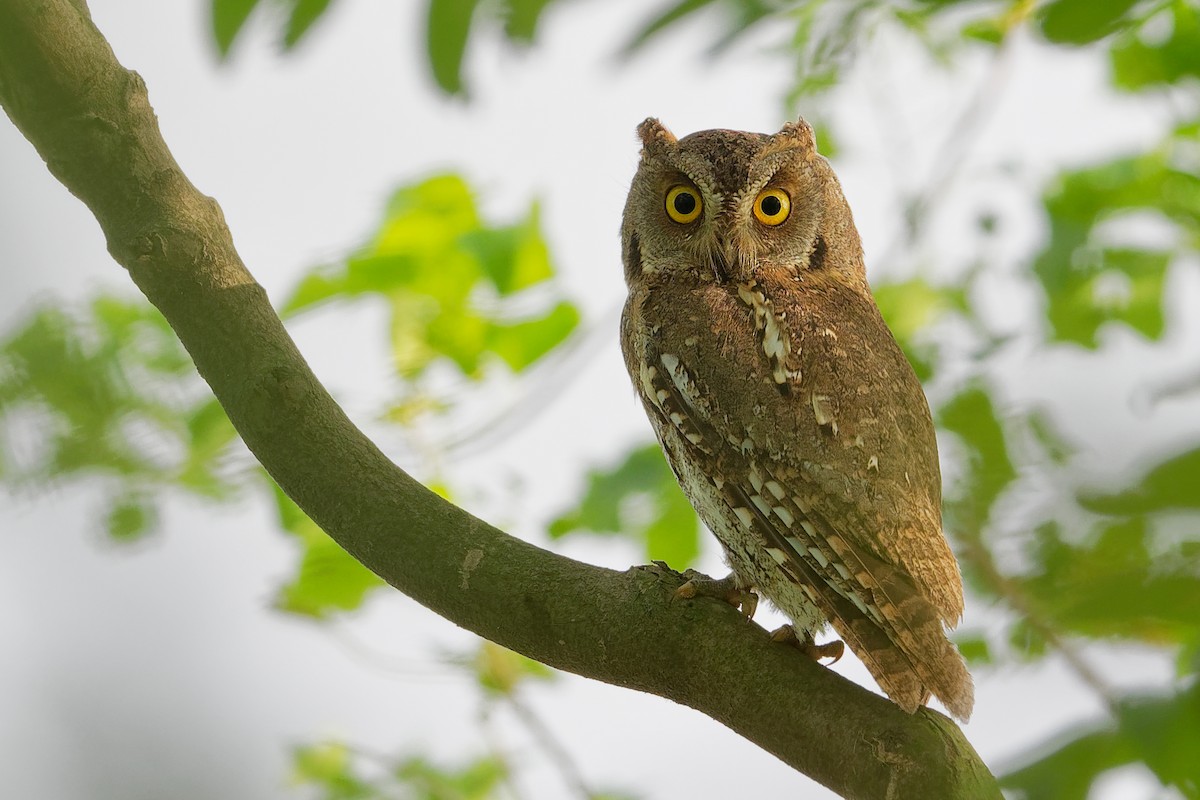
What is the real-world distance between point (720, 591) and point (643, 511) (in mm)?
1168

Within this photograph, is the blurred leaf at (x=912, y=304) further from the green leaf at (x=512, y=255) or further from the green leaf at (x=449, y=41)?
the green leaf at (x=449, y=41)

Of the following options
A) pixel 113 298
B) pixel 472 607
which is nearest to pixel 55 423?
pixel 472 607

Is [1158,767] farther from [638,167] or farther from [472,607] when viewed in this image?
[638,167]

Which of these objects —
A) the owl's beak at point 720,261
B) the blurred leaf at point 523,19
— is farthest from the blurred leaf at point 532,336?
the blurred leaf at point 523,19

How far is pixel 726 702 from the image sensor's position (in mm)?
1583

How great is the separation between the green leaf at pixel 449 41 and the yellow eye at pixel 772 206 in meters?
1.70

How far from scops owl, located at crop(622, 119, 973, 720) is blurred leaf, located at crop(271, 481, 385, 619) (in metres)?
1.10

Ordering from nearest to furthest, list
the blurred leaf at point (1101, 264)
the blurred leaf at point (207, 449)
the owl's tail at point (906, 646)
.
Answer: the owl's tail at point (906, 646) → the blurred leaf at point (1101, 264) → the blurred leaf at point (207, 449)

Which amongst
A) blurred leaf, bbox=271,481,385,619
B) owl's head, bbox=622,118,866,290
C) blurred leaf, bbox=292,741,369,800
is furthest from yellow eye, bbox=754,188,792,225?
blurred leaf, bbox=292,741,369,800

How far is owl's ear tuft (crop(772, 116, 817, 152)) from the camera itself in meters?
2.46

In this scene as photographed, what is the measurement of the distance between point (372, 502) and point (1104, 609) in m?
1.36

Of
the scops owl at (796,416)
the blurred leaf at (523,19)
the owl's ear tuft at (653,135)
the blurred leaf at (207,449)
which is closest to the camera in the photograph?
the blurred leaf at (523,19)

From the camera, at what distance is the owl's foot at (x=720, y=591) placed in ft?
5.42

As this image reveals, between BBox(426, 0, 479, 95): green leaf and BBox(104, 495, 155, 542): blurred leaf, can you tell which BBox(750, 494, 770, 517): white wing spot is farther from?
BBox(426, 0, 479, 95): green leaf
